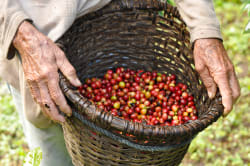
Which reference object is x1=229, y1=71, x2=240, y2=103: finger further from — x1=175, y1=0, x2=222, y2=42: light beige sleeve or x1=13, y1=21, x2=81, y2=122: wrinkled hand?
x1=13, y1=21, x2=81, y2=122: wrinkled hand

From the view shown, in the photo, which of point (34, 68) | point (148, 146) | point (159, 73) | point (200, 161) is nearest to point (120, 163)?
point (148, 146)

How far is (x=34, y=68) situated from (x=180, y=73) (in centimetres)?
121

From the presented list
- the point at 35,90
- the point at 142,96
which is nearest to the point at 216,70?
the point at 142,96

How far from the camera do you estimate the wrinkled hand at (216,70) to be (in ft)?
5.41

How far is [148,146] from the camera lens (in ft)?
4.81

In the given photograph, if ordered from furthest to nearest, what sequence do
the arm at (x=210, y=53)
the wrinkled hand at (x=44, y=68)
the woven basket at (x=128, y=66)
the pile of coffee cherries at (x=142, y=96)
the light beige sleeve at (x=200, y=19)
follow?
the pile of coffee cherries at (x=142, y=96) < the light beige sleeve at (x=200, y=19) < the arm at (x=210, y=53) < the wrinkled hand at (x=44, y=68) < the woven basket at (x=128, y=66)

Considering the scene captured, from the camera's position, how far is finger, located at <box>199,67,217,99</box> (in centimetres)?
176

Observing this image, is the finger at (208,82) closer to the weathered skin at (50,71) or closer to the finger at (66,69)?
the weathered skin at (50,71)

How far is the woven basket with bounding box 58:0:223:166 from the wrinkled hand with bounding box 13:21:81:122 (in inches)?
2.3

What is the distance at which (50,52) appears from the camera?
5.28ft

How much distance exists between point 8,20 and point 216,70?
4.14 feet

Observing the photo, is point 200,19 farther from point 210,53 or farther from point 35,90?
point 35,90

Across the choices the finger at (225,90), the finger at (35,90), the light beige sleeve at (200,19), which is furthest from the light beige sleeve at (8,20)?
the finger at (225,90)

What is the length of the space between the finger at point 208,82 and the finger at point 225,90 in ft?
0.24
